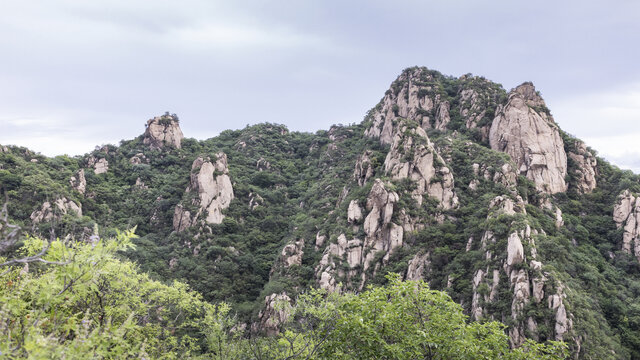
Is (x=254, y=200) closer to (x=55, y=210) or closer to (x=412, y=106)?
(x=55, y=210)

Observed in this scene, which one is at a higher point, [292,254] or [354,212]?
[354,212]

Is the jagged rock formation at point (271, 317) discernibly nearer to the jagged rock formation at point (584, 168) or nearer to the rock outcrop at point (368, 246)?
the rock outcrop at point (368, 246)

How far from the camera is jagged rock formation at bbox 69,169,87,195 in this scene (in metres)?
62.3

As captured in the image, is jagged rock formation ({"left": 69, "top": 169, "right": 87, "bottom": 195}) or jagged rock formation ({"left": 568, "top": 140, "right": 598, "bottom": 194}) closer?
jagged rock formation ({"left": 568, "top": 140, "right": 598, "bottom": 194})

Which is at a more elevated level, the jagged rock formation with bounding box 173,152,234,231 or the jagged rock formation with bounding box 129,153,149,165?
the jagged rock formation with bounding box 129,153,149,165

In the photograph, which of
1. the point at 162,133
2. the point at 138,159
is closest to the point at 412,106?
the point at 162,133

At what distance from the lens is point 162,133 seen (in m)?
86.7

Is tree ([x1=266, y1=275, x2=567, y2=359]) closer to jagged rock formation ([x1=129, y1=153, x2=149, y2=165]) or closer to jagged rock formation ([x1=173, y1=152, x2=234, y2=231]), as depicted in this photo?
jagged rock formation ([x1=173, y1=152, x2=234, y2=231])

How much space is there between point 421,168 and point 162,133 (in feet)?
219

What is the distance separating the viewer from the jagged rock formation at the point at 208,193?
62625 millimetres

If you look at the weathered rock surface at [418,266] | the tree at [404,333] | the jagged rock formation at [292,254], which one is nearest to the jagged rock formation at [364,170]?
the jagged rock formation at [292,254]

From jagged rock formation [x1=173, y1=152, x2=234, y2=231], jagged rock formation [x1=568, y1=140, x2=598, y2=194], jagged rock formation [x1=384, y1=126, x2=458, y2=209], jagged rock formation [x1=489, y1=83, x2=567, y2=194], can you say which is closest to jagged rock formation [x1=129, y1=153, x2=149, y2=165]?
jagged rock formation [x1=173, y1=152, x2=234, y2=231]

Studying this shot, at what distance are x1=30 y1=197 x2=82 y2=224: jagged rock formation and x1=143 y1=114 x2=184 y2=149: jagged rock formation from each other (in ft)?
102

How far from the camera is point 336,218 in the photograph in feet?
180
